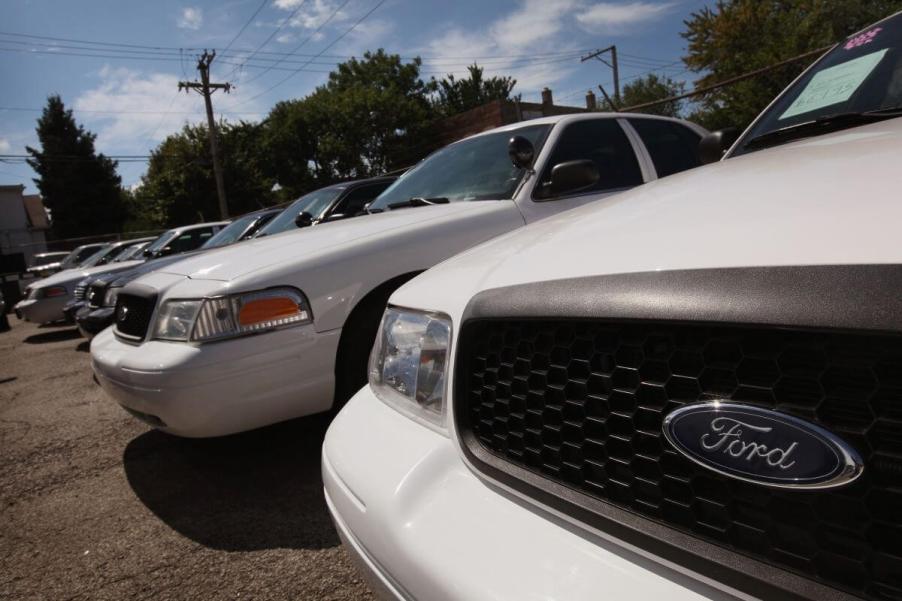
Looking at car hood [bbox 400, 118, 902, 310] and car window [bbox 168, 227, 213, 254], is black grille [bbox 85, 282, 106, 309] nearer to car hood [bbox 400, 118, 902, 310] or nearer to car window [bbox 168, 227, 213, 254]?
car window [bbox 168, 227, 213, 254]

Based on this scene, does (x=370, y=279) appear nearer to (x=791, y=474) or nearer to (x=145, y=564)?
(x=145, y=564)

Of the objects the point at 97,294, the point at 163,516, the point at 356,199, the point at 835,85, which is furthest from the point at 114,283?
the point at 835,85

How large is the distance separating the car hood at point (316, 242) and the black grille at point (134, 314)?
22 centimetres

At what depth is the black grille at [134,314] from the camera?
108 inches

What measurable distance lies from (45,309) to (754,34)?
25303 millimetres

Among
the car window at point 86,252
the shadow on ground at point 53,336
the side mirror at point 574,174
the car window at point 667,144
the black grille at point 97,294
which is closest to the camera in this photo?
the side mirror at point 574,174

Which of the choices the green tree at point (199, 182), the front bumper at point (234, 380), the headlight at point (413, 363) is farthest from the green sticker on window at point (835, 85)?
the green tree at point (199, 182)

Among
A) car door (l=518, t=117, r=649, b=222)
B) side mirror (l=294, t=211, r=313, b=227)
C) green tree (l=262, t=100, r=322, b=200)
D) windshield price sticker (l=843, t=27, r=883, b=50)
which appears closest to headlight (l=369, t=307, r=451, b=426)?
car door (l=518, t=117, r=649, b=222)

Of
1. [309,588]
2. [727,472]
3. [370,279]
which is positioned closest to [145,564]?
[309,588]

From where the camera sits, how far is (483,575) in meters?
0.84

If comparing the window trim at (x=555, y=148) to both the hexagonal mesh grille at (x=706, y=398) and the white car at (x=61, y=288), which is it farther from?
the white car at (x=61, y=288)

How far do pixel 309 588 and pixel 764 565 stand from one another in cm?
166

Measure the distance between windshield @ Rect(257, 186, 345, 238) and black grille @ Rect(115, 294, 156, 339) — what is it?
248 cm

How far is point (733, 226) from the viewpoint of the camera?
0.83 meters
